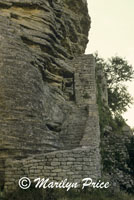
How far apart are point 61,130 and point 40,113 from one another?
2170 mm

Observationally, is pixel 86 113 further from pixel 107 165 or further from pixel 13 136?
pixel 13 136

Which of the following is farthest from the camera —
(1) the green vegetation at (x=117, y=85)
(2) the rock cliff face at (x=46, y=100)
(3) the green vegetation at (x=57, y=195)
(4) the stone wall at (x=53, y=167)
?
(1) the green vegetation at (x=117, y=85)

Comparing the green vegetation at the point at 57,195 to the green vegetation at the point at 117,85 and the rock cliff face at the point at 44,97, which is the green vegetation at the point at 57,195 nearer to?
the rock cliff face at the point at 44,97

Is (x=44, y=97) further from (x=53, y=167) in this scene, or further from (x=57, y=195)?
(x=57, y=195)

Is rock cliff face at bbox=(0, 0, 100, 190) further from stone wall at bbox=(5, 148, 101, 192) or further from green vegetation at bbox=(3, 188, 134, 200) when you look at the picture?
green vegetation at bbox=(3, 188, 134, 200)

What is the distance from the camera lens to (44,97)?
1269cm

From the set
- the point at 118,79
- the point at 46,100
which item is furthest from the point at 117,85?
the point at 46,100

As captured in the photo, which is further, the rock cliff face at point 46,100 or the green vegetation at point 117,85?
the green vegetation at point 117,85

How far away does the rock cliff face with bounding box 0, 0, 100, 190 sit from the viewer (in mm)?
9953

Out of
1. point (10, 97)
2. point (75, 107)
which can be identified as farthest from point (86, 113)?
point (10, 97)

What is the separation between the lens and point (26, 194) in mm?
8812

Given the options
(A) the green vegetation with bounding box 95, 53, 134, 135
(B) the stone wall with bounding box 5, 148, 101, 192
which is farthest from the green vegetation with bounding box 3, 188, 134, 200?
(A) the green vegetation with bounding box 95, 53, 134, 135

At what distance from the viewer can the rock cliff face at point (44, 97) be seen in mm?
9953

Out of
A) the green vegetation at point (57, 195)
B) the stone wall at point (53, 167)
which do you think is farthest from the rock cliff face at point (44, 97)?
the green vegetation at point (57, 195)
